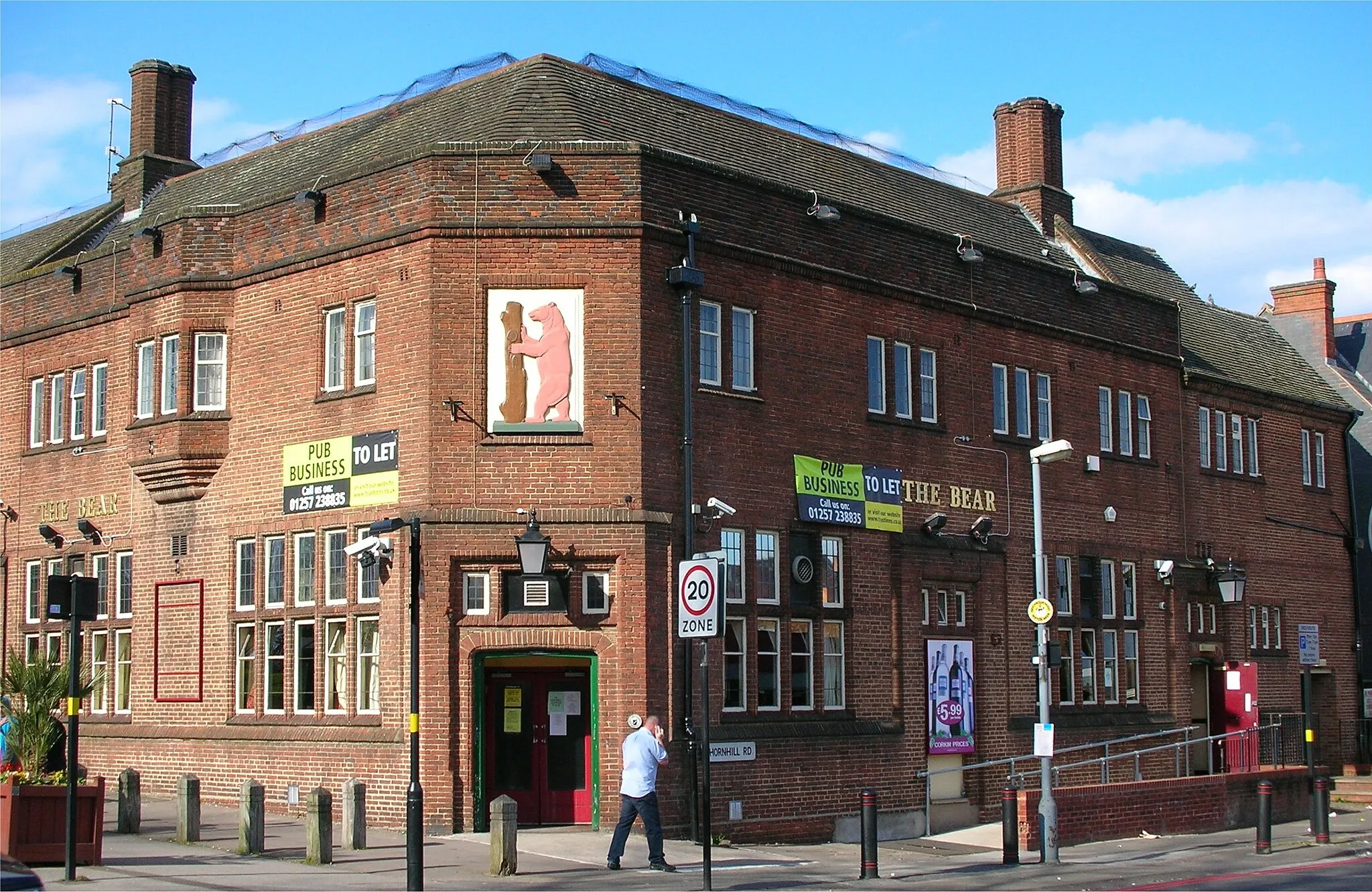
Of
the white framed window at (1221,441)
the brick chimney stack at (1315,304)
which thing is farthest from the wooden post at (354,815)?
the brick chimney stack at (1315,304)

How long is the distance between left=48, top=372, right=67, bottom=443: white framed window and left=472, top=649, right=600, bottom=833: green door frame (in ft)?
37.2

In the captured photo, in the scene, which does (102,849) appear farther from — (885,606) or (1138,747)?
(1138,747)

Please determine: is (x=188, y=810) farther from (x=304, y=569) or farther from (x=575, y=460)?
(x=575, y=460)

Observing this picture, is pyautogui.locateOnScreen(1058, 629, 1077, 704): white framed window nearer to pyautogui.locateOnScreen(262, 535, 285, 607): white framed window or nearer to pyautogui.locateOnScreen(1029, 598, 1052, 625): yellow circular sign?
pyautogui.locateOnScreen(1029, 598, 1052, 625): yellow circular sign

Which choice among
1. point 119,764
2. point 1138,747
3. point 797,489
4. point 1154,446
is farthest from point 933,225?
point 119,764

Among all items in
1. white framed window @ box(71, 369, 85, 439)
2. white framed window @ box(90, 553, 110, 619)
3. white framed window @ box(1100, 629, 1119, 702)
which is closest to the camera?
white framed window @ box(90, 553, 110, 619)

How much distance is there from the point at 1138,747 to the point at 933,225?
1057cm

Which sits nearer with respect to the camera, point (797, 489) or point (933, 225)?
point (797, 489)

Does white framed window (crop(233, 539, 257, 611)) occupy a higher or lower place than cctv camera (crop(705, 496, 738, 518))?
lower

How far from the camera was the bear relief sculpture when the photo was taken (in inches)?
888

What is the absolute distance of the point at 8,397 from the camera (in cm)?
3045

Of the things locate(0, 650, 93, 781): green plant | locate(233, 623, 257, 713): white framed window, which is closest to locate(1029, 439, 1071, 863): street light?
locate(233, 623, 257, 713): white framed window

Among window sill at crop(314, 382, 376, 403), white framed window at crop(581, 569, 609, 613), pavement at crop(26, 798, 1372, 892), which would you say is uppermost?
window sill at crop(314, 382, 376, 403)

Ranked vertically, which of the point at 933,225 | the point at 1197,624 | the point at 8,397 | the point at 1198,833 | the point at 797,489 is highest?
the point at 933,225
